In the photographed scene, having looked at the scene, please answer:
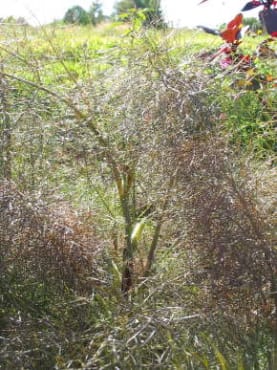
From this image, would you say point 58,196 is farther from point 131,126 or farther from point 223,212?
point 223,212

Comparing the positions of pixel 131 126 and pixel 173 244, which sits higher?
pixel 131 126

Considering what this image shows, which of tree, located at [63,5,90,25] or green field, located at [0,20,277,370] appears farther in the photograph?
tree, located at [63,5,90,25]

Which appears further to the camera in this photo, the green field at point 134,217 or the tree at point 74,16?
the tree at point 74,16

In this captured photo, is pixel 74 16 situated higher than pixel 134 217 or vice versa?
pixel 74 16

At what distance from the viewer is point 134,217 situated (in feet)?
10.1

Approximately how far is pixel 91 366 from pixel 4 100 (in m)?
1.01

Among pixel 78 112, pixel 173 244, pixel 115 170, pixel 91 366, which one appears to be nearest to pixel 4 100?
pixel 78 112

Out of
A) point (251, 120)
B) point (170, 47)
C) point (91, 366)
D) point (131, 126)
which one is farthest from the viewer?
point (251, 120)

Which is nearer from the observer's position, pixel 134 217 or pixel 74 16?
pixel 134 217

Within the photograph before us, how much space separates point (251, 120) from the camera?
365cm

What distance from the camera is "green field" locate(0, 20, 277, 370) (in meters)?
2.60

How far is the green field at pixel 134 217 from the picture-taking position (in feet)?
8.53

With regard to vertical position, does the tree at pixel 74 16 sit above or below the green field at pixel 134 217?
above

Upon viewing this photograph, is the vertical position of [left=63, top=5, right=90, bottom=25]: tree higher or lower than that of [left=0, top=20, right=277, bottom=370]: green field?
higher
